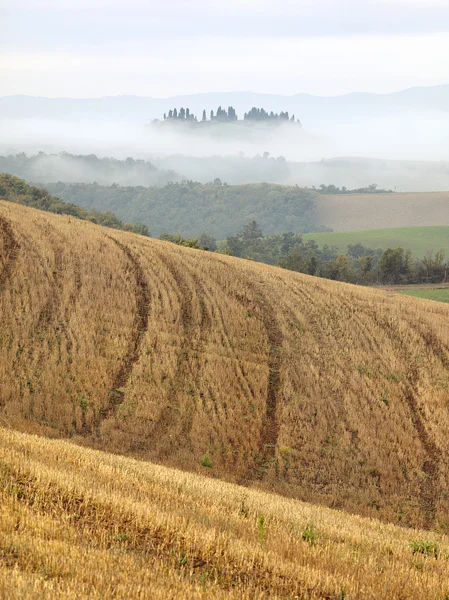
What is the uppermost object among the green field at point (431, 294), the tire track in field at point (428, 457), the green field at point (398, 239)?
the tire track in field at point (428, 457)

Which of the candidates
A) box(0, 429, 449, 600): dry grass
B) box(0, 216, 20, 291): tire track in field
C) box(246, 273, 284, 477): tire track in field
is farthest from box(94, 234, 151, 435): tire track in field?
Answer: box(0, 429, 449, 600): dry grass

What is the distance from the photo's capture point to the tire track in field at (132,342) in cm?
2339

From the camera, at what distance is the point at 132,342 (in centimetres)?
2897

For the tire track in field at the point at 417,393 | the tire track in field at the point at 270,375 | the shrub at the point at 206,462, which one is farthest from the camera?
the tire track in field at the point at 270,375

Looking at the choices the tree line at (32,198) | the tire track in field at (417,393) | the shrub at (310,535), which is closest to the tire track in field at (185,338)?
the tire track in field at (417,393)

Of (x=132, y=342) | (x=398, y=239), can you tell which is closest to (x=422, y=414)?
(x=132, y=342)

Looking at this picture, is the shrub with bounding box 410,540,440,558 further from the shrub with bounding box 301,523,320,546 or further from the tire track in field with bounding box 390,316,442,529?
the tire track in field with bounding box 390,316,442,529

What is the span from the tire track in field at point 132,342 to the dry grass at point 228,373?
0.10 metres

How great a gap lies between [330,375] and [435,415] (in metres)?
4.96

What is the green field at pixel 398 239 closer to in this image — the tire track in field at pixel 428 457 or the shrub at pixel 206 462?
the tire track in field at pixel 428 457

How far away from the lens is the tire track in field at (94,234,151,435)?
76.7 ft

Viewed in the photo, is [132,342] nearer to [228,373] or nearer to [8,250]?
[228,373]

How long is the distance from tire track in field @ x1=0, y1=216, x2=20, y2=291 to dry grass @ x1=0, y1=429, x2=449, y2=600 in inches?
824

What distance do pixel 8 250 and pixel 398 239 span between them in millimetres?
166905
